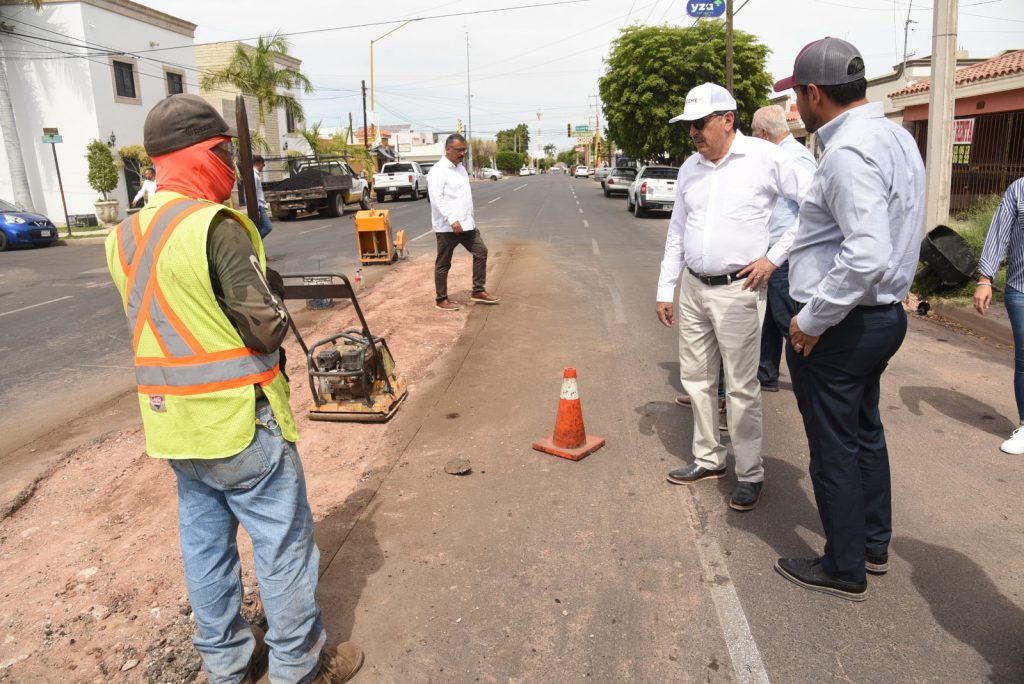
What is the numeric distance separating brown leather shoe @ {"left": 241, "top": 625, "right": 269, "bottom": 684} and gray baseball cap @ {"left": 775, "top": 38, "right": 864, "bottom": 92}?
2983mm

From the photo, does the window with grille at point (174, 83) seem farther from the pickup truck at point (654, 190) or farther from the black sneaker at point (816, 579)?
the black sneaker at point (816, 579)

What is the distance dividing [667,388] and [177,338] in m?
4.37

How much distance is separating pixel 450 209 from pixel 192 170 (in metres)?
6.37

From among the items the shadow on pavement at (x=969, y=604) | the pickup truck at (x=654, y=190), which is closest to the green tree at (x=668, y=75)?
the pickup truck at (x=654, y=190)

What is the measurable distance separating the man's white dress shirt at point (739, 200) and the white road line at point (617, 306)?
14.2 ft

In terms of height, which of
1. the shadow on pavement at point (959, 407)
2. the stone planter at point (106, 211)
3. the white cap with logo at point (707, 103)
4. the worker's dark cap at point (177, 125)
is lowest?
the shadow on pavement at point (959, 407)

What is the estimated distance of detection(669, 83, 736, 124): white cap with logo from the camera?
369cm

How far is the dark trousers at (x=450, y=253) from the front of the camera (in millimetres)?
8758

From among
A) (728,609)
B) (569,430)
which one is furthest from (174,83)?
(728,609)

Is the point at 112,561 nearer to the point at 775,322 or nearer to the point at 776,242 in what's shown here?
the point at 776,242

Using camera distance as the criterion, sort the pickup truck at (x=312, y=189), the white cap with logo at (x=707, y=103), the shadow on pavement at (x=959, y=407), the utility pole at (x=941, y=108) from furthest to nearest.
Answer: the pickup truck at (x=312, y=189) < the utility pole at (x=941, y=108) < the shadow on pavement at (x=959, y=407) < the white cap with logo at (x=707, y=103)

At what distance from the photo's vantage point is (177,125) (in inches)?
86.4

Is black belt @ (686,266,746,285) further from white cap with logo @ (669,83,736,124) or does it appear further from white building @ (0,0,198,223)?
white building @ (0,0,198,223)

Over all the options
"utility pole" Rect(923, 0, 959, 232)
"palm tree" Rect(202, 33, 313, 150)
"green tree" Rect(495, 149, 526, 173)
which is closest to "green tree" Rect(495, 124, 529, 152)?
"green tree" Rect(495, 149, 526, 173)
